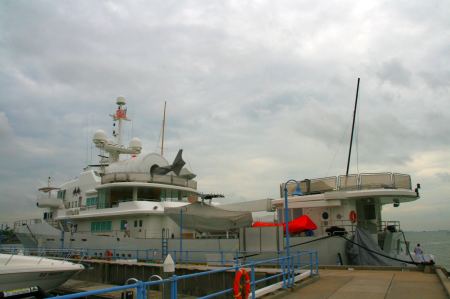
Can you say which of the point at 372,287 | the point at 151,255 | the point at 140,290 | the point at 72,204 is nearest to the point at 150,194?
the point at 72,204

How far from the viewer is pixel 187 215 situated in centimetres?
2348

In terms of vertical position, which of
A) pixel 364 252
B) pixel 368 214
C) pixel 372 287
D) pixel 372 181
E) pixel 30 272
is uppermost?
pixel 372 181

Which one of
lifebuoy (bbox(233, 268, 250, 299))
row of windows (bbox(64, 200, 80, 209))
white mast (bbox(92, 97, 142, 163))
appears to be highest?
white mast (bbox(92, 97, 142, 163))

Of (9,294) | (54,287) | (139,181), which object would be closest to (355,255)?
(54,287)

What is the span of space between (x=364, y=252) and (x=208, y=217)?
28.7ft

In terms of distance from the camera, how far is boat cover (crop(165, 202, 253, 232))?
23266mm

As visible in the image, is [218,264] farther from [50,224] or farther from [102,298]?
[50,224]

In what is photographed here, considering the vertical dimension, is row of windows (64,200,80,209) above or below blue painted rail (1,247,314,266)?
above

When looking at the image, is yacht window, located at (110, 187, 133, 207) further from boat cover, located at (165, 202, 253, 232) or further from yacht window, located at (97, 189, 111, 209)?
boat cover, located at (165, 202, 253, 232)

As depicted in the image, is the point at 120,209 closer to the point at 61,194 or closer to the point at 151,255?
the point at 151,255

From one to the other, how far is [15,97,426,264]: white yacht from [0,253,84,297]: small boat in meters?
7.38

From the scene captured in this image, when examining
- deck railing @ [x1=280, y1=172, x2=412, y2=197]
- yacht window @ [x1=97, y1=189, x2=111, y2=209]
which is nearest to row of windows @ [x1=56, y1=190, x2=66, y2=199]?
yacht window @ [x1=97, y1=189, x2=111, y2=209]

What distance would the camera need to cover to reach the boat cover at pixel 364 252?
19016 millimetres

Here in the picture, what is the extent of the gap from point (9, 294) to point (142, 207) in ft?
49.9
